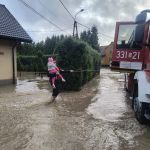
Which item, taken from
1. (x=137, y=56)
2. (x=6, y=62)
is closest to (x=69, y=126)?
(x=137, y=56)

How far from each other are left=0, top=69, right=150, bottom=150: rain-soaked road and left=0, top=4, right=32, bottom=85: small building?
581 cm

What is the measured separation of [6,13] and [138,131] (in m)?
14.7

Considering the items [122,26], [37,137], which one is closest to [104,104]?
[122,26]

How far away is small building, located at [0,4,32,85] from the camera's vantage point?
17.6 m

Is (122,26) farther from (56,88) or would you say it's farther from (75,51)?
(75,51)

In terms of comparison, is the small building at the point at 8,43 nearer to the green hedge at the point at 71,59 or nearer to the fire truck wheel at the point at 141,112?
the green hedge at the point at 71,59

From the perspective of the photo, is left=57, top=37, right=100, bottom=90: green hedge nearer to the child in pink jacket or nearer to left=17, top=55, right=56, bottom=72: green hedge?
the child in pink jacket

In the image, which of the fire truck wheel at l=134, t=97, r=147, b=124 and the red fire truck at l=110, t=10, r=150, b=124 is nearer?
the red fire truck at l=110, t=10, r=150, b=124

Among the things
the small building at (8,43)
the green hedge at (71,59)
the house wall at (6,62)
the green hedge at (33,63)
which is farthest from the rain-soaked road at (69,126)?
the green hedge at (33,63)

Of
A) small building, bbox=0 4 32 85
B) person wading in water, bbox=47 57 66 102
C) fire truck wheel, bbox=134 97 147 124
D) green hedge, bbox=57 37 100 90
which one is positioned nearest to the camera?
fire truck wheel, bbox=134 97 147 124

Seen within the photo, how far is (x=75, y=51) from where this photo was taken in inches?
614

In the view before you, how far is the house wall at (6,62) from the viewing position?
17.6 meters

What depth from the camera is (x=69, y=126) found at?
317 inches

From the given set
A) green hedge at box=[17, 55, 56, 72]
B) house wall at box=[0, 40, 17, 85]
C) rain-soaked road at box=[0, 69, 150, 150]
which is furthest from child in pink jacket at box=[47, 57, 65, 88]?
green hedge at box=[17, 55, 56, 72]
